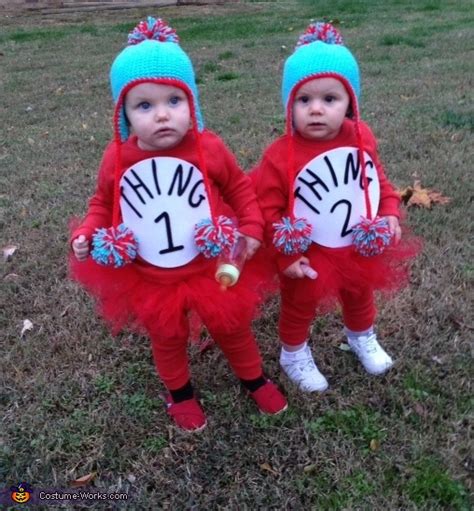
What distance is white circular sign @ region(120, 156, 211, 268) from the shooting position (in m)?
1.78

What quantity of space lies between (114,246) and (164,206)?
7.7 inches

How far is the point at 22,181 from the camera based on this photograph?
14.1ft

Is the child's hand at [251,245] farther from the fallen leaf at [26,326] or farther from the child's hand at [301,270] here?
the fallen leaf at [26,326]

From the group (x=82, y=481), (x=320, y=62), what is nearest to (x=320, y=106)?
(x=320, y=62)

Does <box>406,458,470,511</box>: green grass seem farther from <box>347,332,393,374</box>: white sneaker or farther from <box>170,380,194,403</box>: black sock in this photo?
<box>170,380,194,403</box>: black sock

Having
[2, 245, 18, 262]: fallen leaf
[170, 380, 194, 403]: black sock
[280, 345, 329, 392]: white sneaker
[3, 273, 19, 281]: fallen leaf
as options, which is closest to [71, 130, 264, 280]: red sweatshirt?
[170, 380, 194, 403]: black sock

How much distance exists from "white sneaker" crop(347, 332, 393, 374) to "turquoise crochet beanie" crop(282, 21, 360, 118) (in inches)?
37.5

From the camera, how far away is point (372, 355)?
2.32 m

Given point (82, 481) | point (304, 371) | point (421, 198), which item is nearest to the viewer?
point (82, 481)

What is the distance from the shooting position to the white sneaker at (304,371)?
226cm

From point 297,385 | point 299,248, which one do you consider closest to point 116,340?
point 297,385

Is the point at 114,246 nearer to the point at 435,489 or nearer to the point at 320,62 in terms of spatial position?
the point at 320,62

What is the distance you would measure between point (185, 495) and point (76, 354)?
880 mm

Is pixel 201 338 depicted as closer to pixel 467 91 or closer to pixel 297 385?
pixel 297 385
